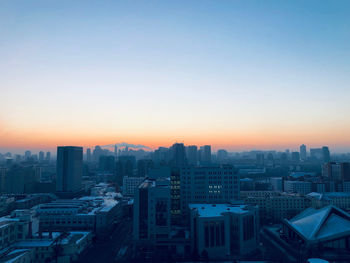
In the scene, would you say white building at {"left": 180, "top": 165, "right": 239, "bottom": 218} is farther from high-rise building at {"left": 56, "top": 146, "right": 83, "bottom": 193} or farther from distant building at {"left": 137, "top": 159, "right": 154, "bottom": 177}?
distant building at {"left": 137, "top": 159, "right": 154, "bottom": 177}

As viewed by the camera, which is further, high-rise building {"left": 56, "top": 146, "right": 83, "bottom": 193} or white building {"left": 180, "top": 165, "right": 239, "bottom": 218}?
high-rise building {"left": 56, "top": 146, "right": 83, "bottom": 193}

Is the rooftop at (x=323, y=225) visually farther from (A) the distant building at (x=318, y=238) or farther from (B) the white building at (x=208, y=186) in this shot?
(B) the white building at (x=208, y=186)

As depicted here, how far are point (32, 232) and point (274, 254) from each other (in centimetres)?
2957

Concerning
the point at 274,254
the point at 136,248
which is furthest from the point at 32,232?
the point at 274,254

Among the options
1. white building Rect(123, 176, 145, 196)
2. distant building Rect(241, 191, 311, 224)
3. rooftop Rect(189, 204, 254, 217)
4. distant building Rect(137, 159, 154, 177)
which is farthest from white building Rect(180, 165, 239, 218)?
distant building Rect(137, 159, 154, 177)

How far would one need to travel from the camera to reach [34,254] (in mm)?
29016

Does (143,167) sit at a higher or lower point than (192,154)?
lower

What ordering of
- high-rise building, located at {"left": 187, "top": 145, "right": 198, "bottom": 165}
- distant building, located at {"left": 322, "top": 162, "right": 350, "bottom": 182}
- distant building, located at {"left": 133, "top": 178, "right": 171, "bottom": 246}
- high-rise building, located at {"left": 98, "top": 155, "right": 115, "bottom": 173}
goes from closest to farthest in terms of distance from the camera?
distant building, located at {"left": 133, "top": 178, "right": 171, "bottom": 246}, distant building, located at {"left": 322, "top": 162, "right": 350, "bottom": 182}, high-rise building, located at {"left": 98, "top": 155, "right": 115, "bottom": 173}, high-rise building, located at {"left": 187, "top": 145, "right": 198, "bottom": 165}

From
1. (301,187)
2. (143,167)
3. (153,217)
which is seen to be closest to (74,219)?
(153,217)

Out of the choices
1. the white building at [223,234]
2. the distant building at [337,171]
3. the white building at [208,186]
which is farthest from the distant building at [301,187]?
the white building at [223,234]

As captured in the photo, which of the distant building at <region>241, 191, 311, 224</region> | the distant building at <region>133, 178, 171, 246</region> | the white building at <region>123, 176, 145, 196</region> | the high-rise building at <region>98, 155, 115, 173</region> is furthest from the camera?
the high-rise building at <region>98, 155, 115, 173</region>

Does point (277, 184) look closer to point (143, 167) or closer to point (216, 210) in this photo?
point (143, 167)

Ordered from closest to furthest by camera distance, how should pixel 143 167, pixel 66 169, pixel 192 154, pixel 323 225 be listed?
pixel 323 225
pixel 66 169
pixel 143 167
pixel 192 154

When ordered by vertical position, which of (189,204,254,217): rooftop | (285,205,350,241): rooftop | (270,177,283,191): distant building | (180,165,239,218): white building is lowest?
(270,177,283,191): distant building
